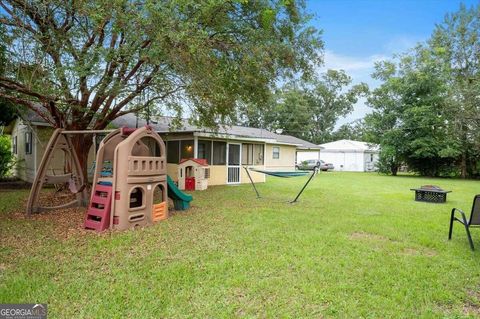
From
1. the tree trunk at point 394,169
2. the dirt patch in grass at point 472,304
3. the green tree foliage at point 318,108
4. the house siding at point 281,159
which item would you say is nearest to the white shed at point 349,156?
the tree trunk at point 394,169

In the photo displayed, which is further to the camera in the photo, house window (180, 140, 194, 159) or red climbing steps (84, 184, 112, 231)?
house window (180, 140, 194, 159)

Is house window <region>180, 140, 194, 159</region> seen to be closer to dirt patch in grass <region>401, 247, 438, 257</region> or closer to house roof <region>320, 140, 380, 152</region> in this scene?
dirt patch in grass <region>401, 247, 438, 257</region>

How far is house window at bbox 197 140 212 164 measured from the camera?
1370cm

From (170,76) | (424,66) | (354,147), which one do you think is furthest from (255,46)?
(354,147)

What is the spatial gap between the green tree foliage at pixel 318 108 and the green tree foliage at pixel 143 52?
1290 inches

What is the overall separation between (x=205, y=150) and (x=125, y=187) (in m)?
8.24

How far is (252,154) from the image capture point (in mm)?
16266

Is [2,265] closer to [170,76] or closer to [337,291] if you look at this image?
[337,291]

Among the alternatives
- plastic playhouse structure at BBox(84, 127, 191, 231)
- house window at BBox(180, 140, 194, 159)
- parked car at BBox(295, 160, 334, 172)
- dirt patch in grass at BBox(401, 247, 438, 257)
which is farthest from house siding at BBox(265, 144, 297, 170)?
dirt patch in grass at BBox(401, 247, 438, 257)

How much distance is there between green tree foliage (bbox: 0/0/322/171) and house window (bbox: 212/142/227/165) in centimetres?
478

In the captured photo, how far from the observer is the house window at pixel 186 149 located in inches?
538

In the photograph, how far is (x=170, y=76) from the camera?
7777 mm

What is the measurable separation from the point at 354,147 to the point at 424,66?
1135cm

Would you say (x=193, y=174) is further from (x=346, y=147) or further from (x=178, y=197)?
(x=346, y=147)
